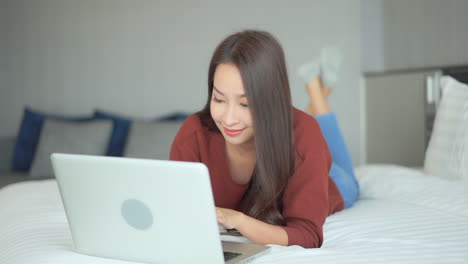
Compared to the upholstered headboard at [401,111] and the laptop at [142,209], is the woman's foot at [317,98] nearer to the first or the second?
the upholstered headboard at [401,111]

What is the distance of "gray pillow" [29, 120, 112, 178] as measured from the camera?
3.83m

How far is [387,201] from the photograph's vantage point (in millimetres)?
2025

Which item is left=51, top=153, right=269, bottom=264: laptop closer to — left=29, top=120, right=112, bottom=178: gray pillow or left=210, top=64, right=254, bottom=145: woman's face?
left=210, top=64, right=254, bottom=145: woman's face

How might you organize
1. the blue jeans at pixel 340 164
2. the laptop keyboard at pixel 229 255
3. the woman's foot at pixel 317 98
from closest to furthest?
1. the laptop keyboard at pixel 229 255
2. the blue jeans at pixel 340 164
3. the woman's foot at pixel 317 98

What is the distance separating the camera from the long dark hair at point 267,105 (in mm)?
1372

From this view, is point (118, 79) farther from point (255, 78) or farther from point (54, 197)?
point (255, 78)

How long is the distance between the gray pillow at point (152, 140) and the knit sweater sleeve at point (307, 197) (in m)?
2.19

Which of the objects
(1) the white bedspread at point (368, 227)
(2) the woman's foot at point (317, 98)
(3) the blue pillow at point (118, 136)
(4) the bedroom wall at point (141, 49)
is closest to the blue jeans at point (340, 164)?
(1) the white bedspread at point (368, 227)

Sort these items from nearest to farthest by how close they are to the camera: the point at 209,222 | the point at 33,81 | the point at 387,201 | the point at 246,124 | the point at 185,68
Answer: the point at 209,222 → the point at 246,124 → the point at 387,201 → the point at 185,68 → the point at 33,81

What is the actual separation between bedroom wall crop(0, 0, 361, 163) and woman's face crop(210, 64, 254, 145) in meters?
2.57

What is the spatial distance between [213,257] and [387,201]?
44.6 inches

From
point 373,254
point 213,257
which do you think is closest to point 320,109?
point 373,254

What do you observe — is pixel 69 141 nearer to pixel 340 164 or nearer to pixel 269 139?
pixel 340 164

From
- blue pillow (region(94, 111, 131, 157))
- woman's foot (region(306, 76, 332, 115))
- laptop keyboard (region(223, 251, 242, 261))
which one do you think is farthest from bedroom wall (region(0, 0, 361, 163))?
laptop keyboard (region(223, 251, 242, 261))
